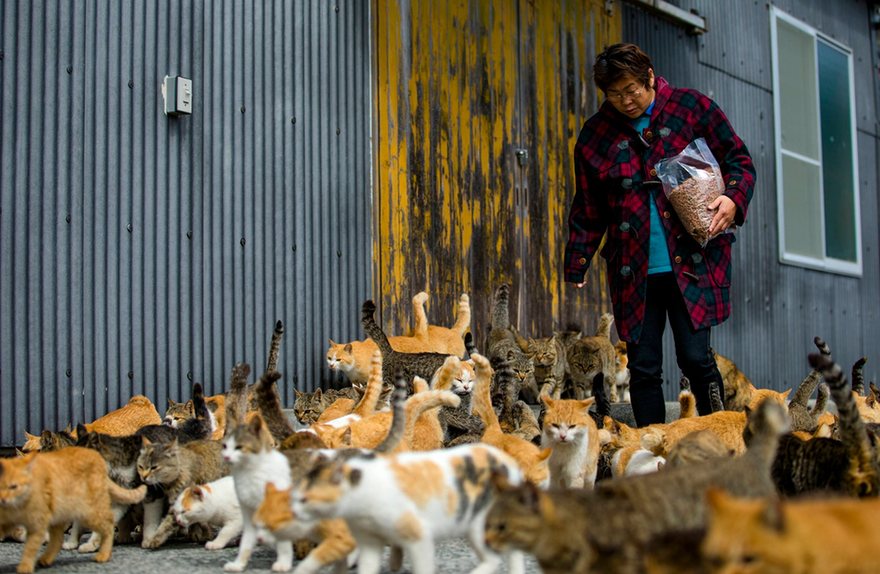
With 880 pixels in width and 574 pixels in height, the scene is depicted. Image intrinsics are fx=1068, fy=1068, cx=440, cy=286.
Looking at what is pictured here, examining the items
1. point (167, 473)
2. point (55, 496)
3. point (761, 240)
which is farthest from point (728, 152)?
point (761, 240)

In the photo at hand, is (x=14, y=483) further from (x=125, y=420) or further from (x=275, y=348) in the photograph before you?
(x=275, y=348)

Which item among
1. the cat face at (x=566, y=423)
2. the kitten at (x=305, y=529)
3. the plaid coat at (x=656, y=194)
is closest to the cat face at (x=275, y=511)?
the kitten at (x=305, y=529)

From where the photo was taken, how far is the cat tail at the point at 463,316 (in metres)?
8.78

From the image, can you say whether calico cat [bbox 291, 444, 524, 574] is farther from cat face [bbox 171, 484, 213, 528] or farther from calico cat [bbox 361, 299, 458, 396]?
calico cat [bbox 361, 299, 458, 396]

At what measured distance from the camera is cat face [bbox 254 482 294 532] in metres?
3.40

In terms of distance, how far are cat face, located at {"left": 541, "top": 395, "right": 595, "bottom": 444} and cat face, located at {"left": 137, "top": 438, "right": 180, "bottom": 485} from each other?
5.93 feet

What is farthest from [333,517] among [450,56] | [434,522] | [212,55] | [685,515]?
[450,56]

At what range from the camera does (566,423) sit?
17.4 ft

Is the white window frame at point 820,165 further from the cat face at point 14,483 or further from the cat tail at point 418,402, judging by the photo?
the cat face at point 14,483

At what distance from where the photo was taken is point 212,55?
722cm

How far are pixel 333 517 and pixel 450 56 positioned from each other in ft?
21.0

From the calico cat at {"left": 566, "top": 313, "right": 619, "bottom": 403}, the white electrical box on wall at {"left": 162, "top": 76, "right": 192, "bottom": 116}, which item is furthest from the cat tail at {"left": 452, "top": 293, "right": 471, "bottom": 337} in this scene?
the white electrical box on wall at {"left": 162, "top": 76, "right": 192, "bottom": 116}

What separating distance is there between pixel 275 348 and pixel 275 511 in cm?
366

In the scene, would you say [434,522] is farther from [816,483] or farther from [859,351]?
[859,351]
